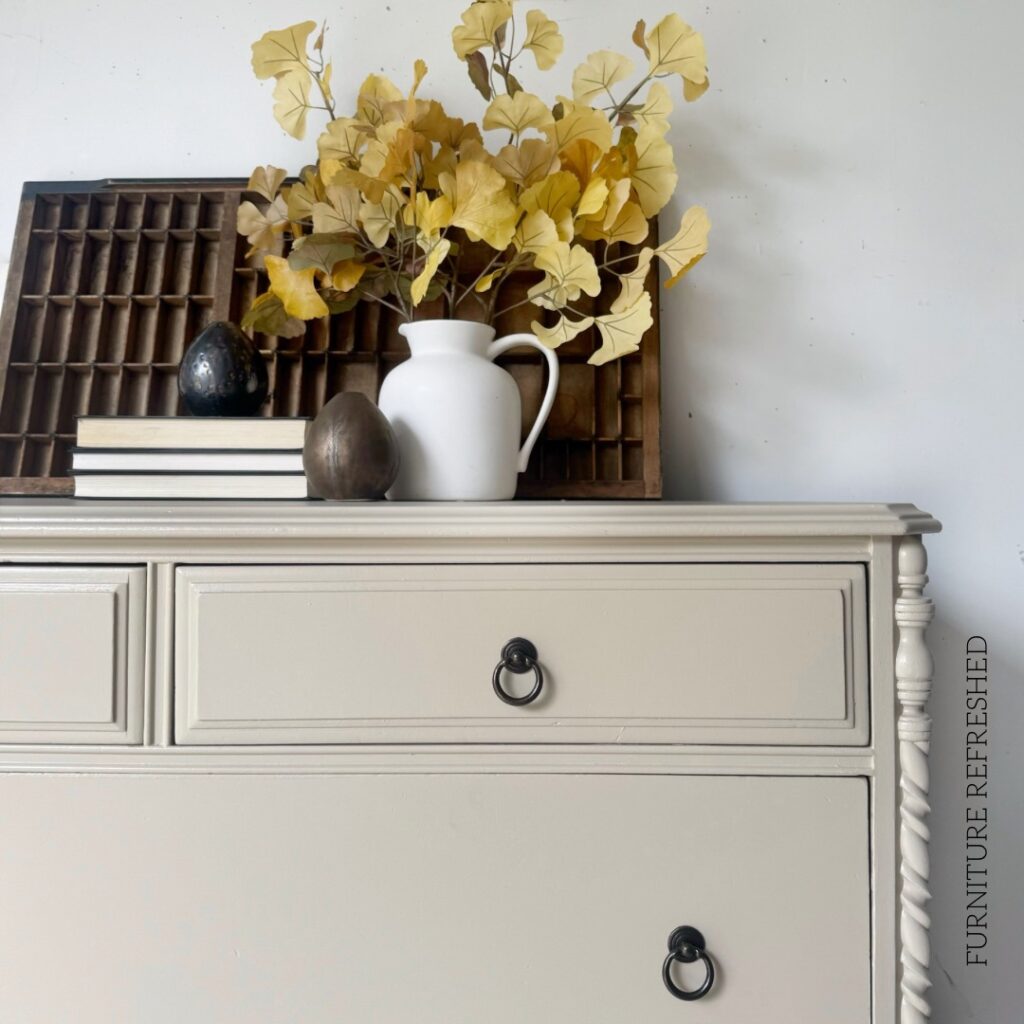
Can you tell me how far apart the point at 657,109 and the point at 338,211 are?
40 centimetres

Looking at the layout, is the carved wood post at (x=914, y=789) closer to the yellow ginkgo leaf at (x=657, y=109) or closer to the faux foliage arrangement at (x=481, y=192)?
the faux foliage arrangement at (x=481, y=192)

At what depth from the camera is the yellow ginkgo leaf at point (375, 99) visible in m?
0.91

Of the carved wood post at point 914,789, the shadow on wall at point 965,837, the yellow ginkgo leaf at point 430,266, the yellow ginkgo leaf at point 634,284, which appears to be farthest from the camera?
the shadow on wall at point 965,837

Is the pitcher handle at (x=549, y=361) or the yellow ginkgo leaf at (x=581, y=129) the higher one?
the yellow ginkgo leaf at (x=581, y=129)

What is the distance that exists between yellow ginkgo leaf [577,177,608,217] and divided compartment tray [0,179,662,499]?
164 mm

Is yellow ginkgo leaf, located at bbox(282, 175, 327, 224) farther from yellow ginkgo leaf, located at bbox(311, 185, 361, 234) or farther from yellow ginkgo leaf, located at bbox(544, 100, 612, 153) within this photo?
yellow ginkgo leaf, located at bbox(544, 100, 612, 153)

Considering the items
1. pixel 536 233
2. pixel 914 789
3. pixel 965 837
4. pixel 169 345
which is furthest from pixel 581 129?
pixel 965 837

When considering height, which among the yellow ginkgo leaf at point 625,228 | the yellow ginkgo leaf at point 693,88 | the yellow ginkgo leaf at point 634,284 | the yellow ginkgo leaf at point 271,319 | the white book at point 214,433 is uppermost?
the yellow ginkgo leaf at point 693,88

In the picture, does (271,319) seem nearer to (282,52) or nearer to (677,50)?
(282,52)

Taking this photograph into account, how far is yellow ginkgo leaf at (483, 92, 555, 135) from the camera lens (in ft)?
2.87

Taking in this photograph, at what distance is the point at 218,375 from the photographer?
85 cm

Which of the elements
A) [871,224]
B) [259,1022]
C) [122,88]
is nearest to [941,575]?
[871,224]

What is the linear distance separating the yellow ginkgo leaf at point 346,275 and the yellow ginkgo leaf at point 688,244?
0.35 meters

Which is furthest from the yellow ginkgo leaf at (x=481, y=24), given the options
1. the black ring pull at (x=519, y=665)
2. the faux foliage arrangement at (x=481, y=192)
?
the black ring pull at (x=519, y=665)
